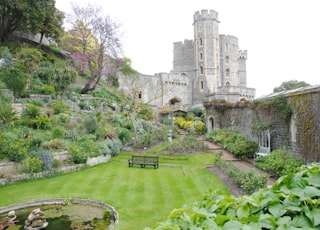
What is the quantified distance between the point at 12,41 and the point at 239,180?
2655cm

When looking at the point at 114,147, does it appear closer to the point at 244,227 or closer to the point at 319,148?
the point at 319,148

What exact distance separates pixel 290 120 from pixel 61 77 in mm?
16580

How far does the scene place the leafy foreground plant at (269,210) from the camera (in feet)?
4.33

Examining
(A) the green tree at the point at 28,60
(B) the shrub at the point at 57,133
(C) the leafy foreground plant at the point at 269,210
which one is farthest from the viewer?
(A) the green tree at the point at 28,60

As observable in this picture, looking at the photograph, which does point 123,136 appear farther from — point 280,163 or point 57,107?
point 280,163

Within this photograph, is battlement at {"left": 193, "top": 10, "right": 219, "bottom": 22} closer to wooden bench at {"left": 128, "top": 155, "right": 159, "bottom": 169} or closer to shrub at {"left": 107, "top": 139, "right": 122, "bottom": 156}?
shrub at {"left": 107, "top": 139, "right": 122, "bottom": 156}

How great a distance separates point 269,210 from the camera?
4.72 ft

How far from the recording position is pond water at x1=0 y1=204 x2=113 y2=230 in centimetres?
656

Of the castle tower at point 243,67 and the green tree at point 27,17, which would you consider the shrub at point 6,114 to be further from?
the castle tower at point 243,67

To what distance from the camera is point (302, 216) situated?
1350 mm

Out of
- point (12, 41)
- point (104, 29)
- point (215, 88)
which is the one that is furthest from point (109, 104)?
point (215, 88)

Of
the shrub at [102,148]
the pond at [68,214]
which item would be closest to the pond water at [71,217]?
the pond at [68,214]

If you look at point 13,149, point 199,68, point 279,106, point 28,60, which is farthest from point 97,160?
point 199,68

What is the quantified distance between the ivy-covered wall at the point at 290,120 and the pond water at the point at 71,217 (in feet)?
25.9
